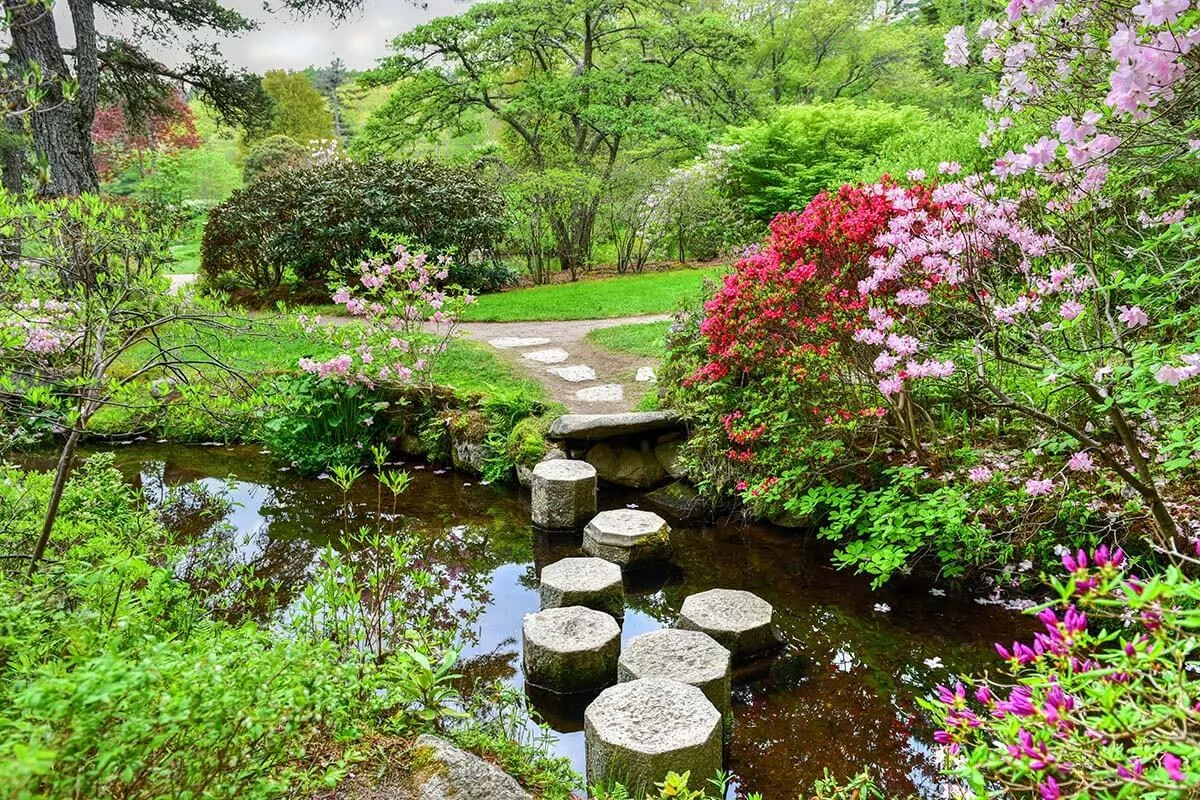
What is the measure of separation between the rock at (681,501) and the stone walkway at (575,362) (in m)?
0.99

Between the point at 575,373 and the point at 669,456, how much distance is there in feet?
6.23

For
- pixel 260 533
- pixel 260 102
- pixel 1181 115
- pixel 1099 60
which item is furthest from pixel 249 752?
pixel 260 102

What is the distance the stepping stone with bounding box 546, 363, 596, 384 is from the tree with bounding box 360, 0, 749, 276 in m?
6.00

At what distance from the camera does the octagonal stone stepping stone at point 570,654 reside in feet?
10.1

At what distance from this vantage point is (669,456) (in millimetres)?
5340

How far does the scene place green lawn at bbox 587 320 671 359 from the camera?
7453mm

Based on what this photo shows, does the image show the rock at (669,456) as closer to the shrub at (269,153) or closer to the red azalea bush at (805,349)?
the red azalea bush at (805,349)

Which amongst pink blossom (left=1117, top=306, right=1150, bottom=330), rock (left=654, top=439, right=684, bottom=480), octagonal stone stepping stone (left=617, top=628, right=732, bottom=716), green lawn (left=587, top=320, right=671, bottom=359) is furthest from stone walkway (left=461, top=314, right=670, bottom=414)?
pink blossom (left=1117, top=306, right=1150, bottom=330)

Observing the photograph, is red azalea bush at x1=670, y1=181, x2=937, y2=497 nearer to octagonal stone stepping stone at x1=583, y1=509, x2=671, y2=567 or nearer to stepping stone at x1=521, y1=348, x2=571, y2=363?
octagonal stone stepping stone at x1=583, y1=509, x2=671, y2=567

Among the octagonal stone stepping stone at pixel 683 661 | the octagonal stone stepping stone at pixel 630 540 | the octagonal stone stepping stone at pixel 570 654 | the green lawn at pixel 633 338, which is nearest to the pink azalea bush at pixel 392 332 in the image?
the green lawn at pixel 633 338

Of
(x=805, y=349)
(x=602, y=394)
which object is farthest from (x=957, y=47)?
(x=602, y=394)

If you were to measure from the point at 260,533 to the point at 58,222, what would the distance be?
2.94 metres

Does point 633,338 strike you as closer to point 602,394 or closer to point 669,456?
point 602,394

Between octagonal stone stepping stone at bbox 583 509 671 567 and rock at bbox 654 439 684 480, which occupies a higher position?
rock at bbox 654 439 684 480
